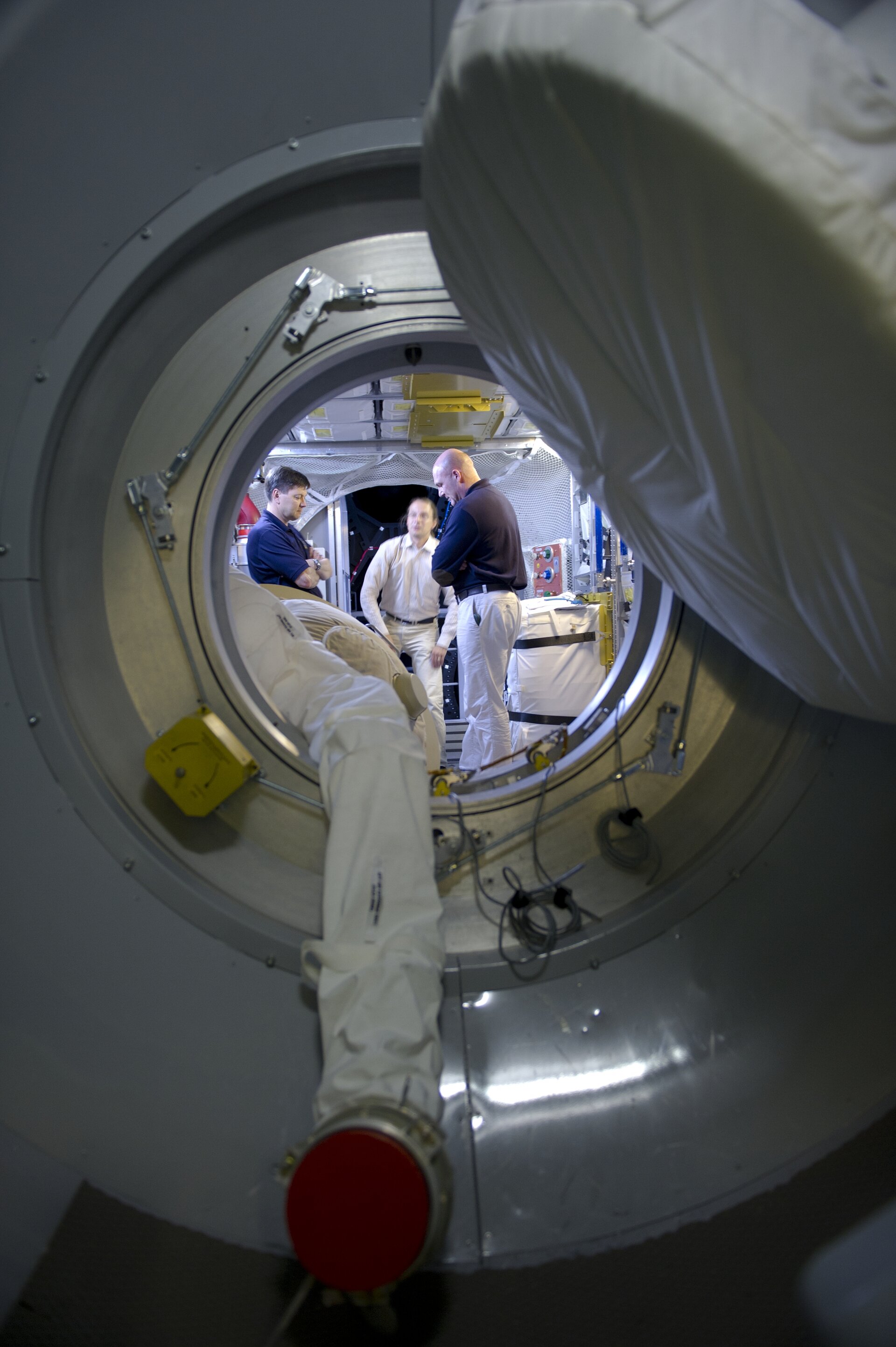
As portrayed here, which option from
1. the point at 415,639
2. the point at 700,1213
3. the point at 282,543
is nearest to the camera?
the point at 700,1213

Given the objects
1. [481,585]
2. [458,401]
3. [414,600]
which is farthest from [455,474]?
[414,600]

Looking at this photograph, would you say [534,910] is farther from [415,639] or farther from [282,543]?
[415,639]

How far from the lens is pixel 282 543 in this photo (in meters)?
3.50

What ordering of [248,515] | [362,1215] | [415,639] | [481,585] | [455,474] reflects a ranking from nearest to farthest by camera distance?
[362,1215], [455,474], [481,585], [415,639], [248,515]

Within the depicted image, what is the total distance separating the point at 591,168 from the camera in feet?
2.80

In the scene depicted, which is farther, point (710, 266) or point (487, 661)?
point (487, 661)

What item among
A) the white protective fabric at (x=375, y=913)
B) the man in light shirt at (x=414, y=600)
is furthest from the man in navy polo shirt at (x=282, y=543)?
the white protective fabric at (x=375, y=913)

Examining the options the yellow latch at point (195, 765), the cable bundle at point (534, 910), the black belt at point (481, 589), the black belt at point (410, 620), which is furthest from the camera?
the black belt at point (410, 620)

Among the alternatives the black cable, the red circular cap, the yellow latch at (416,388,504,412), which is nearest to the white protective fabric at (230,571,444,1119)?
the red circular cap

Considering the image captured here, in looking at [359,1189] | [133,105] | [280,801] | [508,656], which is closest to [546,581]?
[508,656]

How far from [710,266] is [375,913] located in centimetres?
112

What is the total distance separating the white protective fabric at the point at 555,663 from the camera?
14.2 ft

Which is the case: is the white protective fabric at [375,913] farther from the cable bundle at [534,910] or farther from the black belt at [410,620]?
the black belt at [410,620]

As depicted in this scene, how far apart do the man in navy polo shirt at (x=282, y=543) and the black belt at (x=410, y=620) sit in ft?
3.96
